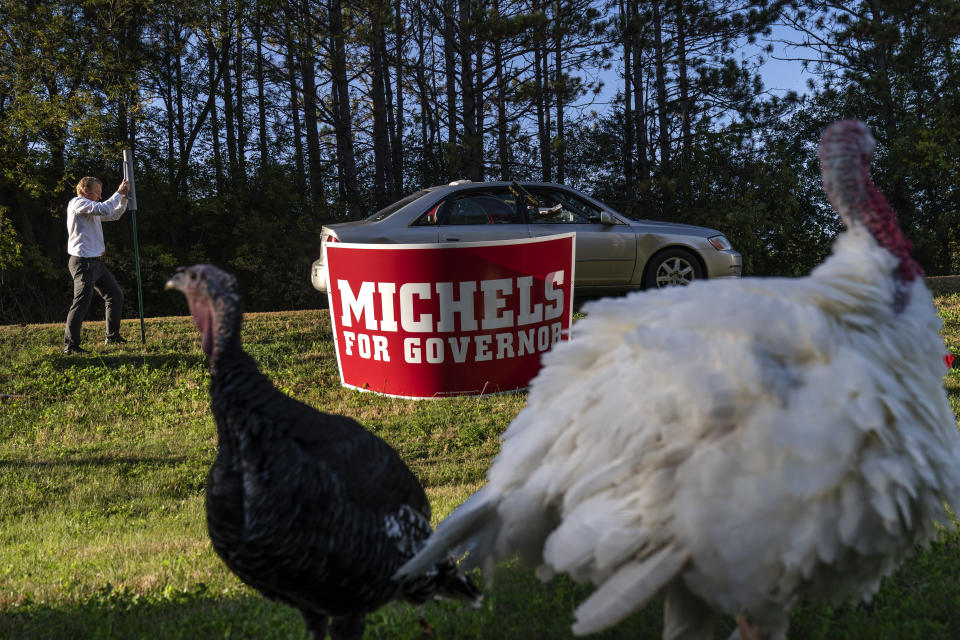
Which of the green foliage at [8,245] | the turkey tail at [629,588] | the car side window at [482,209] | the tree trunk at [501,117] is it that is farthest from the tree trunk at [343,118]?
the turkey tail at [629,588]

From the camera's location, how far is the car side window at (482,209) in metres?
9.97

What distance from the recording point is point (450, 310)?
6.55 meters

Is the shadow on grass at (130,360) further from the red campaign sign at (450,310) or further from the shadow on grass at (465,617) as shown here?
the shadow on grass at (465,617)

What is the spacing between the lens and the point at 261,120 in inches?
800

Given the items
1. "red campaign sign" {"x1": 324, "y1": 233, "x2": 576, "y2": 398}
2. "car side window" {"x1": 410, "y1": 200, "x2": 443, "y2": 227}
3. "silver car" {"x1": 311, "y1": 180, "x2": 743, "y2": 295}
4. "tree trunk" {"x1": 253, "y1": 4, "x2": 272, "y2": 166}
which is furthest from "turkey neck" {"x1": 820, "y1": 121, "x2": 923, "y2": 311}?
"tree trunk" {"x1": 253, "y1": 4, "x2": 272, "y2": 166}

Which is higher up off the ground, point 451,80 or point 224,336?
point 451,80

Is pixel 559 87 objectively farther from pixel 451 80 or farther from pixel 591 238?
pixel 591 238

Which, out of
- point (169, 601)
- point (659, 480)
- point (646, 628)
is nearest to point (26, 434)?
point (169, 601)

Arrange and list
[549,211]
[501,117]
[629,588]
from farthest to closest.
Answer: [501,117], [549,211], [629,588]

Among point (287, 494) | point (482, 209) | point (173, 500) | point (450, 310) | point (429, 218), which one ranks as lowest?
point (173, 500)

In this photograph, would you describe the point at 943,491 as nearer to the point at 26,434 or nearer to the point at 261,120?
the point at 26,434

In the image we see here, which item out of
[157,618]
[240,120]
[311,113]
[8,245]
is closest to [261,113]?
[240,120]

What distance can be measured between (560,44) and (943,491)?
1799cm

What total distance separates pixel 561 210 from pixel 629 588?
8899mm
